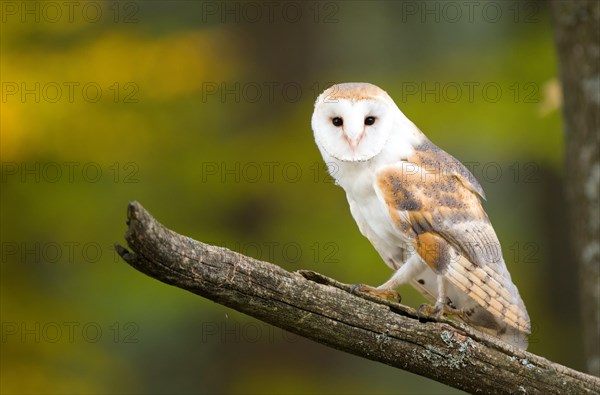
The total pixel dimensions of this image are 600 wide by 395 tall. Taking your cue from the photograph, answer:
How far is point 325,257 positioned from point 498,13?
3946 millimetres

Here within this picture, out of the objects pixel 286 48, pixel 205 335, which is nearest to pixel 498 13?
pixel 286 48

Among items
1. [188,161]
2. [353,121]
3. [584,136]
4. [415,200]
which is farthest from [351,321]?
[188,161]

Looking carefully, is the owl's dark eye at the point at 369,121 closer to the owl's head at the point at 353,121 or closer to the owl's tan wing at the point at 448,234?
the owl's head at the point at 353,121

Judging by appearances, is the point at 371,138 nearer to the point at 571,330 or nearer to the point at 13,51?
the point at 13,51

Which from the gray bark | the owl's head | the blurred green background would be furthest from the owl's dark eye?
the blurred green background

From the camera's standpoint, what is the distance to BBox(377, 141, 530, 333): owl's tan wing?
3414 millimetres

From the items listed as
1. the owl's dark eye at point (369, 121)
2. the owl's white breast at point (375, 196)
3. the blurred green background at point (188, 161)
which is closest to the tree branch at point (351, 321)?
Result: the owl's white breast at point (375, 196)

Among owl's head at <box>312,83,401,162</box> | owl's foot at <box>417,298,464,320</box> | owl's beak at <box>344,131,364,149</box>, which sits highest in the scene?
owl's head at <box>312,83,401,162</box>

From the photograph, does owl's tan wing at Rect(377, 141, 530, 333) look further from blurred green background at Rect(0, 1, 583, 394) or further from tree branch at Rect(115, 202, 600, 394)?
blurred green background at Rect(0, 1, 583, 394)

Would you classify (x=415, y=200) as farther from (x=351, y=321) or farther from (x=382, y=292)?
(x=351, y=321)

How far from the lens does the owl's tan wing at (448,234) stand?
341cm

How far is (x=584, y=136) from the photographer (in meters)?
4.60

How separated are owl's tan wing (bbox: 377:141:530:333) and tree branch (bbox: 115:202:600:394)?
0.26 m

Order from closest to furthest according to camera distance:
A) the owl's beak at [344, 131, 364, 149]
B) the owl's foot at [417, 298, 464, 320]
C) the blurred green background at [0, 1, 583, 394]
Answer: the owl's foot at [417, 298, 464, 320]
the owl's beak at [344, 131, 364, 149]
the blurred green background at [0, 1, 583, 394]
